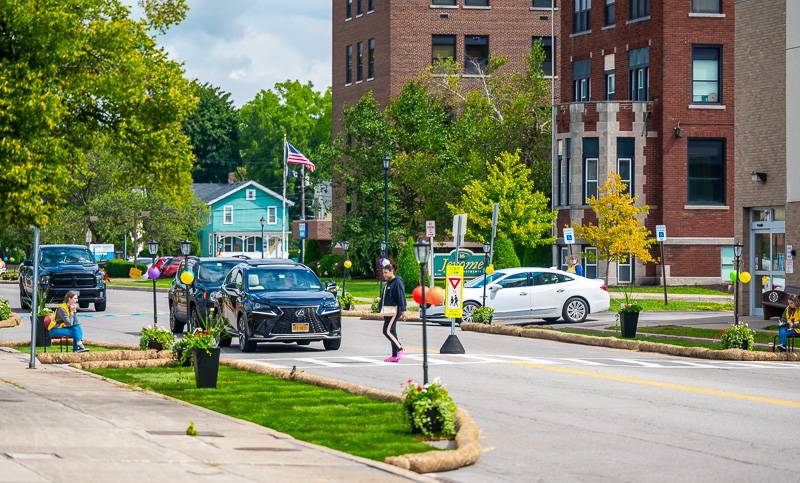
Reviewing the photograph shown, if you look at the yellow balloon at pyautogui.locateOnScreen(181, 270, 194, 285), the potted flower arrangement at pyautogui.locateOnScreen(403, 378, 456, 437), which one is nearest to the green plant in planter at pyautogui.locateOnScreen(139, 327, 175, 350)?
the yellow balloon at pyautogui.locateOnScreen(181, 270, 194, 285)

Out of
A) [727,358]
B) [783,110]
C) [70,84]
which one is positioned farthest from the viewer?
[783,110]

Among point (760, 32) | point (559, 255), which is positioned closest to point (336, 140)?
point (559, 255)

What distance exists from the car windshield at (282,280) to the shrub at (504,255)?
81.9ft

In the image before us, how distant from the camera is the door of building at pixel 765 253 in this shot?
36062mm

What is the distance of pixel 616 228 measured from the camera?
169 feet

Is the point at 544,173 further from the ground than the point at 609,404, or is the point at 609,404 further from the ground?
the point at 544,173

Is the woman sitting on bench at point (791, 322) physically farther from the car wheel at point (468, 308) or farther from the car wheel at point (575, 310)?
the car wheel at point (468, 308)

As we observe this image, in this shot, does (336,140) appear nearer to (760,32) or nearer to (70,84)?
(760,32)

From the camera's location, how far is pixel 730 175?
5662 centimetres

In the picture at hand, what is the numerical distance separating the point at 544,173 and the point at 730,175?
410 inches

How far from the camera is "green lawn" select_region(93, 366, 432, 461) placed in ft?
43.5

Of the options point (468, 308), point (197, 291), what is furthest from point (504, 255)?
point (197, 291)

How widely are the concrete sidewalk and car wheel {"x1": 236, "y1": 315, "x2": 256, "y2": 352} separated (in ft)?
29.3

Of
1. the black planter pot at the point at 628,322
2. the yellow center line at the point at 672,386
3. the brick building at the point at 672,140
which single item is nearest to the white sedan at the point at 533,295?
the black planter pot at the point at 628,322
